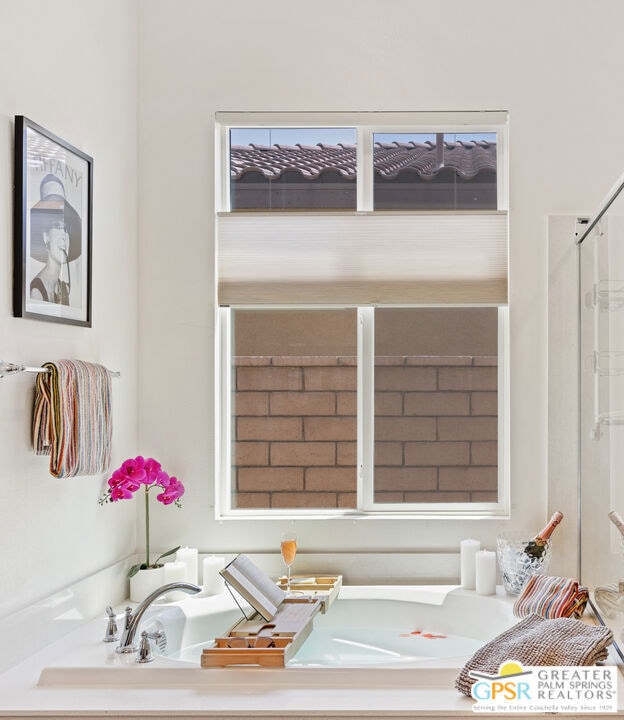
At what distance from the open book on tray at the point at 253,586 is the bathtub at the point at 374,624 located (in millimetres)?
165

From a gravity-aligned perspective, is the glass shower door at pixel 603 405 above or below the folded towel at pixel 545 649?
above

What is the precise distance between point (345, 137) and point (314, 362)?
89 centimetres

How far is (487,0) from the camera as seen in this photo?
3117 millimetres

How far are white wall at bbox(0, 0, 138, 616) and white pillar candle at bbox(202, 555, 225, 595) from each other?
1.06 feet

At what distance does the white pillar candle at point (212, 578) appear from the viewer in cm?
294

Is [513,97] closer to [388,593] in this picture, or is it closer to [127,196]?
[127,196]

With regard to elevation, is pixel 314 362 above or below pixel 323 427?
above

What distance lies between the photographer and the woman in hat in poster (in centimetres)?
229

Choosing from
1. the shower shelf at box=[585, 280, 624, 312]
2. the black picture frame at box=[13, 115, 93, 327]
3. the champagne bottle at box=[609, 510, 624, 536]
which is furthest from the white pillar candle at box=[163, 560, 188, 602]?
the shower shelf at box=[585, 280, 624, 312]

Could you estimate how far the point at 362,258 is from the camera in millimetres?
3141

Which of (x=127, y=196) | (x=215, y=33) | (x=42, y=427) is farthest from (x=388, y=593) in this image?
(x=215, y=33)

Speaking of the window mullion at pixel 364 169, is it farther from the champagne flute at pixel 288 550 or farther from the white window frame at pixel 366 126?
the champagne flute at pixel 288 550

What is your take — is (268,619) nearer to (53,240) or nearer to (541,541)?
(541,541)

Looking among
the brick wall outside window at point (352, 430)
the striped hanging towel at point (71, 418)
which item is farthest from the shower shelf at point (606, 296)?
the striped hanging towel at point (71, 418)
